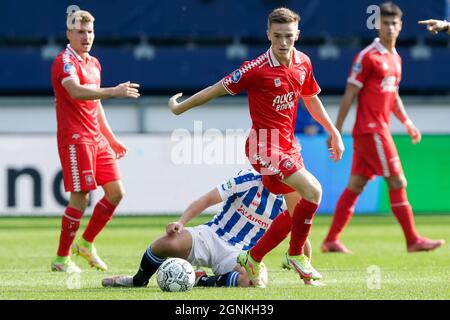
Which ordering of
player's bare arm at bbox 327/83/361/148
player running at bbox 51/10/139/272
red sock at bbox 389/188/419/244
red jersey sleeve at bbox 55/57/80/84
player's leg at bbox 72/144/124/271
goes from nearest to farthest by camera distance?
red jersey sleeve at bbox 55/57/80/84, player running at bbox 51/10/139/272, player's leg at bbox 72/144/124/271, red sock at bbox 389/188/419/244, player's bare arm at bbox 327/83/361/148

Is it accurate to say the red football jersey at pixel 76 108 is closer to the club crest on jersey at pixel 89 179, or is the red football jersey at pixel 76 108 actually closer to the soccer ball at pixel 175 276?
the club crest on jersey at pixel 89 179

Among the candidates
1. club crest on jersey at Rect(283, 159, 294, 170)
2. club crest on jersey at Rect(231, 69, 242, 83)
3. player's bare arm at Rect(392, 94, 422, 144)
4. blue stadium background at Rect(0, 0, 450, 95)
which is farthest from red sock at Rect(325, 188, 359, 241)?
blue stadium background at Rect(0, 0, 450, 95)

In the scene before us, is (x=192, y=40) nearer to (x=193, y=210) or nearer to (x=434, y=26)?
(x=434, y=26)

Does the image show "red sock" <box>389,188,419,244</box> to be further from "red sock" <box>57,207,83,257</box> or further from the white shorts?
the white shorts

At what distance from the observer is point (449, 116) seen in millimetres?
20516

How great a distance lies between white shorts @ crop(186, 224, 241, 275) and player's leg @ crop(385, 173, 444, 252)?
9.42 feet

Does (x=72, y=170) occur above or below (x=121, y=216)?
above

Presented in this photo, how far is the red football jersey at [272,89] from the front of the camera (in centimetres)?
715

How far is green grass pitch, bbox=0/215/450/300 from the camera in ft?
21.8

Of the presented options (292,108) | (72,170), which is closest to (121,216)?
(72,170)
